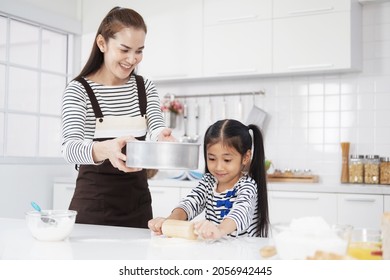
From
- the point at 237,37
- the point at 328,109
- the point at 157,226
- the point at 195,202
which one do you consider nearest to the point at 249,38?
the point at 237,37

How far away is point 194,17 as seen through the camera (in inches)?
145

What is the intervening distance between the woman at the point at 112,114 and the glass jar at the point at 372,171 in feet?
5.65

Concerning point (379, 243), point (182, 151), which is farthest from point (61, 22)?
point (379, 243)

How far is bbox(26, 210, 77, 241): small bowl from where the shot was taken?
135 cm

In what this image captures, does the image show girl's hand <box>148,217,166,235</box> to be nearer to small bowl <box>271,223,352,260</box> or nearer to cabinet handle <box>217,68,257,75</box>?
small bowl <box>271,223,352,260</box>

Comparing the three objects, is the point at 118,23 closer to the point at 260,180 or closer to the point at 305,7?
the point at 260,180

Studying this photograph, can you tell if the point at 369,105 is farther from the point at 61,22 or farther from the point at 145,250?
the point at 145,250

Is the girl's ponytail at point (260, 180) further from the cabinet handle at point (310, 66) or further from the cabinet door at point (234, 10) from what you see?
the cabinet door at point (234, 10)

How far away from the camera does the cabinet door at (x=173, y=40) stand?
3.67m

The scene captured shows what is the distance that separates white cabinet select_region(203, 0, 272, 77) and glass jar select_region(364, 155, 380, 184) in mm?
838

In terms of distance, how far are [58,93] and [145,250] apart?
2987 millimetres

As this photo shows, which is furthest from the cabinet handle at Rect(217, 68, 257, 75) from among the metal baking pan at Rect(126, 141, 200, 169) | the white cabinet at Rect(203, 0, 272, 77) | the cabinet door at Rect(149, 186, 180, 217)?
the metal baking pan at Rect(126, 141, 200, 169)

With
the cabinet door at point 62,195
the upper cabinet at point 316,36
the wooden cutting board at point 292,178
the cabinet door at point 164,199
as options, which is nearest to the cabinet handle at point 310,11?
the upper cabinet at point 316,36

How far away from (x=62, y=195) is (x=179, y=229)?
2.56 m
